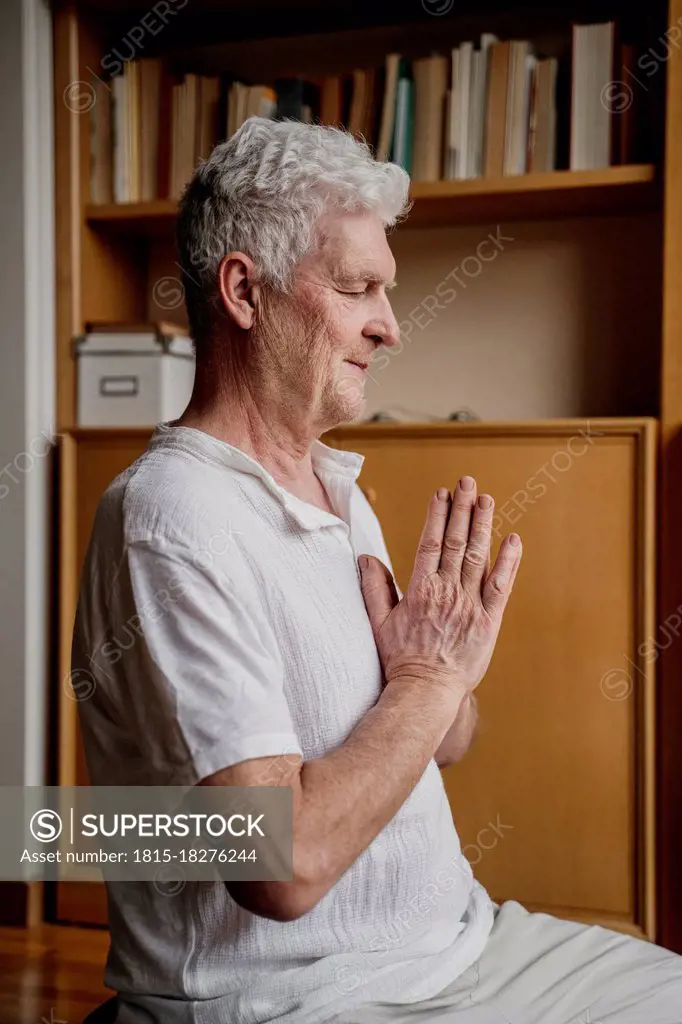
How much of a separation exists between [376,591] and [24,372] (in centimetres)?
163

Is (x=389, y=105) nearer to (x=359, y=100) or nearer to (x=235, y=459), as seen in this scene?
(x=359, y=100)

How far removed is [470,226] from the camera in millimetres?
2590

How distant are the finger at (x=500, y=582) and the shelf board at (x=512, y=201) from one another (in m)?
1.40

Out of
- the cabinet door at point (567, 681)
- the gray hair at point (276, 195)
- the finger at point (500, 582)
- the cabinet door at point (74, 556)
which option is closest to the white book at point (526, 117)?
the cabinet door at point (567, 681)

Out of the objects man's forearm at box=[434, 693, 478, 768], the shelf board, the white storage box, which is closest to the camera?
man's forearm at box=[434, 693, 478, 768]

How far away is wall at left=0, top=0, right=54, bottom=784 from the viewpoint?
2461 millimetres

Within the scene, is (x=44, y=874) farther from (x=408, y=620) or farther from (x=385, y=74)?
(x=385, y=74)

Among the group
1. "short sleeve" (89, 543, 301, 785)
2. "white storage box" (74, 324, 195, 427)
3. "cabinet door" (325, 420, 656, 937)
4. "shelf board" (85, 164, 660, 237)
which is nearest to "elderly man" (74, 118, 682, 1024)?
"short sleeve" (89, 543, 301, 785)

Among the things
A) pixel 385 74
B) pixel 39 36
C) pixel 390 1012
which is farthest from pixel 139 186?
pixel 390 1012

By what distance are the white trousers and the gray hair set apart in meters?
0.75

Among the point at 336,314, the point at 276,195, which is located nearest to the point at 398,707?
the point at 336,314

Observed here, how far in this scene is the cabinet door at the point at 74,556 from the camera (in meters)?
2.48

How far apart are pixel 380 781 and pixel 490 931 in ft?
1.25

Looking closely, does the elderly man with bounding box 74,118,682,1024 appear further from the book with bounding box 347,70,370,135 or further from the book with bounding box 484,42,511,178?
the book with bounding box 347,70,370,135
